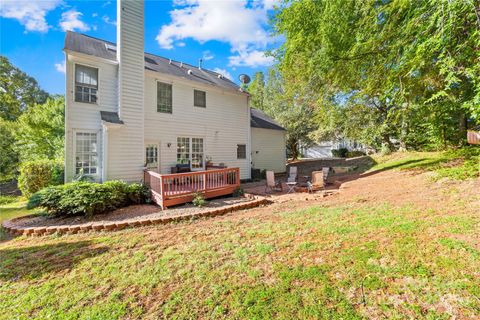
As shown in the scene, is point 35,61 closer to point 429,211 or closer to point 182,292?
point 182,292

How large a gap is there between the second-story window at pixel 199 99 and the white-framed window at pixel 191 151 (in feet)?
6.03

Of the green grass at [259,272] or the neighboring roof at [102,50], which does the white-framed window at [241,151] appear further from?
the green grass at [259,272]

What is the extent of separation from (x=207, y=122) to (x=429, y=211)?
380 inches

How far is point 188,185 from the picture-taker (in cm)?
797

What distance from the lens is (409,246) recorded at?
358 centimetres

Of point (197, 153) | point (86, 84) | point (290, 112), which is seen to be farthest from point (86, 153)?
point (290, 112)

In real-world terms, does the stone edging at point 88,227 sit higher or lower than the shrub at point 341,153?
lower

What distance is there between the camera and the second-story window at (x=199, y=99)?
11301 mm

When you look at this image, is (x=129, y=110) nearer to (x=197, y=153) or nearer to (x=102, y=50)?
(x=102, y=50)

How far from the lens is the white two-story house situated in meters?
8.23

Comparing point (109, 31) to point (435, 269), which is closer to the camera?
point (435, 269)

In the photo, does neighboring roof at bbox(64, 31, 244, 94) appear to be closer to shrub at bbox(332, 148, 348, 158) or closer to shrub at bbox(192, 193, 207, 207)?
shrub at bbox(192, 193, 207, 207)

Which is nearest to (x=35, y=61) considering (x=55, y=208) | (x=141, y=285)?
(x=55, y=208)

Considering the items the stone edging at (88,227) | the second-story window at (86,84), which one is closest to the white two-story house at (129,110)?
the second-story window at (86,84)
